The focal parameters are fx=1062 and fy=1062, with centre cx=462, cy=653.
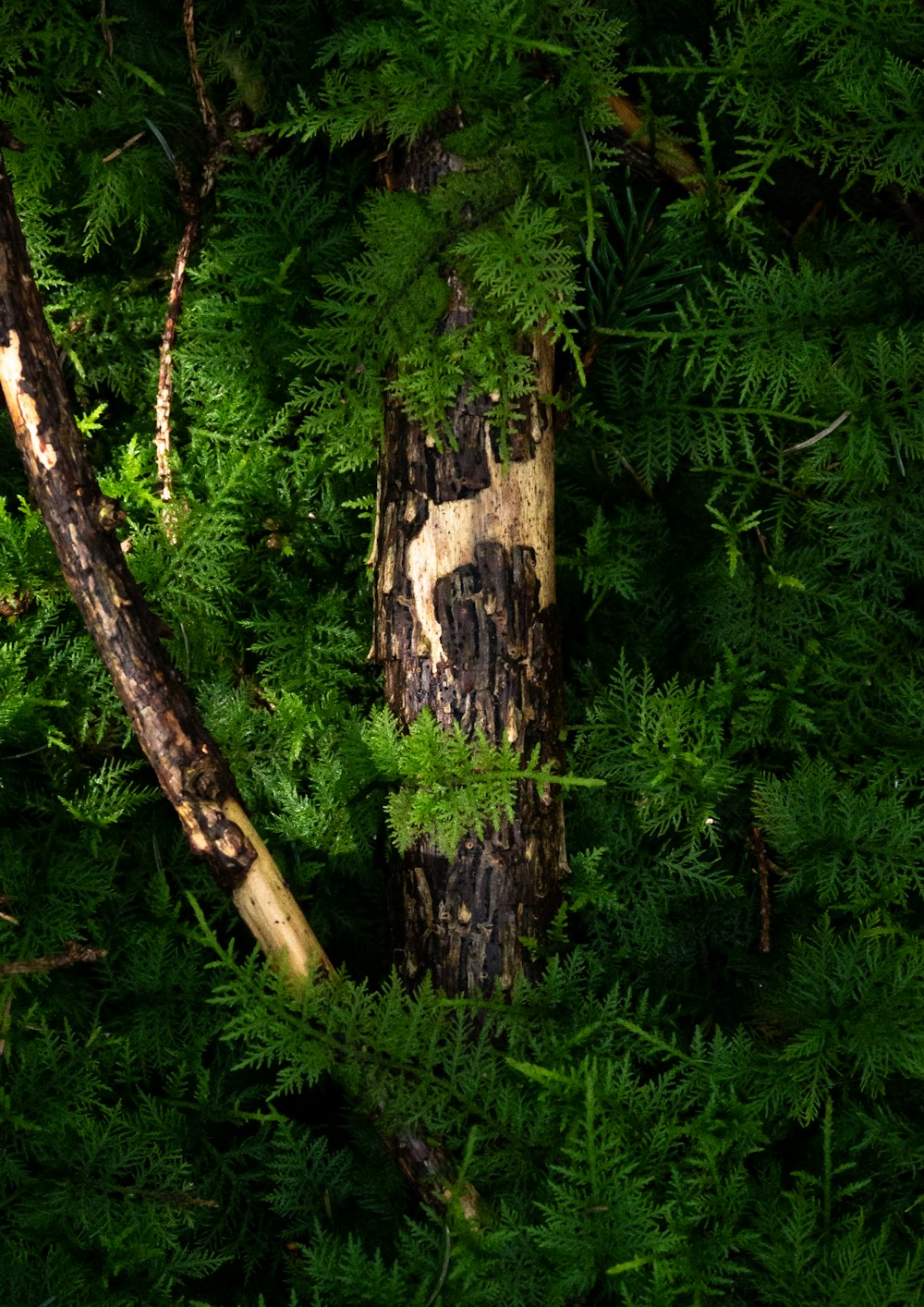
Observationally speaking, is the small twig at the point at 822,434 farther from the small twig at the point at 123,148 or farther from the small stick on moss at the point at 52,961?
the small stick on moss at the point at 52,961

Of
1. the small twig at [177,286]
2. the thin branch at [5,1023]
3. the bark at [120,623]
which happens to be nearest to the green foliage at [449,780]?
the bark at [120,623]

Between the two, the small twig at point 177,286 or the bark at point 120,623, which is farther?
the small twig at point 177,286

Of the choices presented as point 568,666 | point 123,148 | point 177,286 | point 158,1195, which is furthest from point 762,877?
point 123,148

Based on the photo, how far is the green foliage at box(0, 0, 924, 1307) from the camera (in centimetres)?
216

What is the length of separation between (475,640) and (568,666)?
0.43 meters

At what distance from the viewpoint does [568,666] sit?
2.59 meters

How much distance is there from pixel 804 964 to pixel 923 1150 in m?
0.46

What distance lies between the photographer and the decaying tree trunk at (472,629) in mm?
→ 2215

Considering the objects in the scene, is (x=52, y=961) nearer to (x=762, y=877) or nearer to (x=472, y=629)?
(x=472, y=629)

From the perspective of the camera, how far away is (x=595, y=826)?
2.42 meters

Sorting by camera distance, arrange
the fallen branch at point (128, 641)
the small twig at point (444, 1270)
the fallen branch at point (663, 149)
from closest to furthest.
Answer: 1. the small twig at point (444, 1270)
2. the fallen branch at point (128, 641)
3. the fallen branch at point (663, 149)

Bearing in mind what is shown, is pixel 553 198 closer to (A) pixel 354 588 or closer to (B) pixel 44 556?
(A) pixel 354 588

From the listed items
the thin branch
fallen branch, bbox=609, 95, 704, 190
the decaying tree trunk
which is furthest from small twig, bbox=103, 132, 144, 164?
the thin branch

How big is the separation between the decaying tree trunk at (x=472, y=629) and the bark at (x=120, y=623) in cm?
30
